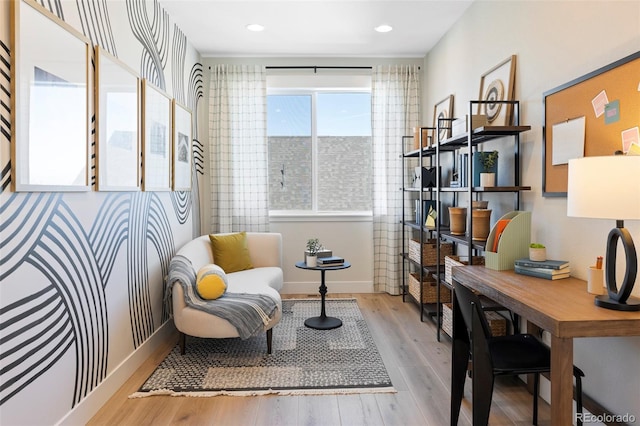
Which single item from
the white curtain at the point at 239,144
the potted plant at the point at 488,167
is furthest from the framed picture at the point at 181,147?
the potted plant at the point at 488,167

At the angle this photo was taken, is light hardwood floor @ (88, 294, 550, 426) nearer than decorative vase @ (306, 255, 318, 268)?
Yes

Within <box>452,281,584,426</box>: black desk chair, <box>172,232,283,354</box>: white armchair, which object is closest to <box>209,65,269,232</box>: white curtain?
<box>172,232,283,354</box>: white armchair

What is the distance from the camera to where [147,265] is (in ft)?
10.3

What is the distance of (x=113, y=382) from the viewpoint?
2.56 m

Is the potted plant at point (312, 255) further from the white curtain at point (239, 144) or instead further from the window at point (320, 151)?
the window at point (320, 151)

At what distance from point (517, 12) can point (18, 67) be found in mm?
2765

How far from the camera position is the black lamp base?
1.52 m

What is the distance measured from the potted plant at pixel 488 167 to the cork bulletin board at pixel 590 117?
392mm

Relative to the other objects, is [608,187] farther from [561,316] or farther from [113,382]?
[113,382]

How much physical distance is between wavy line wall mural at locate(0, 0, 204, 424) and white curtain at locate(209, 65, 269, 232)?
117cm

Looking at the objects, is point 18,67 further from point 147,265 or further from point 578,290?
point 578,290

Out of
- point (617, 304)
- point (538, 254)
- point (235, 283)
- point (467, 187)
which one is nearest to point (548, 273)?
point (538, 254)

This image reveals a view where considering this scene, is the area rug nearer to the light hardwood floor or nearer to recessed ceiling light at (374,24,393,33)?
the light hardwood floor

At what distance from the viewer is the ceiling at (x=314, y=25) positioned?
3520 mm
